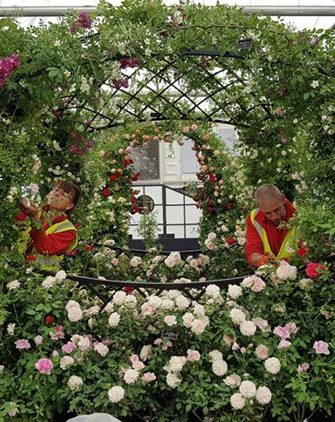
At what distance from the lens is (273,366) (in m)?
3.10

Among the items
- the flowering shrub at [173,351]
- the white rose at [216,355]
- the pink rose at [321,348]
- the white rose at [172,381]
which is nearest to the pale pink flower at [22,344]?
the flowering shrub at [173,351]

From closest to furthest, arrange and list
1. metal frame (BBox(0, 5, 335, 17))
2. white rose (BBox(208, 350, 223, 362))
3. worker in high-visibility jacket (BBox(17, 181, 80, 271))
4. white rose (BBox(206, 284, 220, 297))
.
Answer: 1. white rose (BBox(208, 350, 223, 362))
2. white rose (BBox(206, 284, 220, 297))
3. worker in high-visibility jacket (BBox(17, 181, 80, 271))
4. metal frame (BBox(0, 5, 335, 17))

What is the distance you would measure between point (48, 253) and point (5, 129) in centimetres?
92

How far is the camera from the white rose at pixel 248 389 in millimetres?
3011

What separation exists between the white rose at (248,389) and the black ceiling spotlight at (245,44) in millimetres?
1731

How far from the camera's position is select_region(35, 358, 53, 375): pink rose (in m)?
3.18

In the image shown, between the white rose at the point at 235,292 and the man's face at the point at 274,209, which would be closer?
the white rose at the point at 235,292

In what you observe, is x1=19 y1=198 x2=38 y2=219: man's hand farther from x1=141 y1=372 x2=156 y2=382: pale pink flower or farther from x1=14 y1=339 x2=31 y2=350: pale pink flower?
x1=141 y1=372 x2=156 y2=382: pale pink flower

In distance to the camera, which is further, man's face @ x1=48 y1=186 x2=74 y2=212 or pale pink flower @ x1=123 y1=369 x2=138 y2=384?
man's face @ x1=48 y1=186 x2=74 y2=212

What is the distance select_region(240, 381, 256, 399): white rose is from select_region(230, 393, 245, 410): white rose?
2cm

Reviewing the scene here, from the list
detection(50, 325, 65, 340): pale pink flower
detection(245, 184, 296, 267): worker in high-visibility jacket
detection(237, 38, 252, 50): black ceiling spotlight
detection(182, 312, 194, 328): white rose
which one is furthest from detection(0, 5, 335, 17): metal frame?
detection(182, 312, 194, 328): white rose

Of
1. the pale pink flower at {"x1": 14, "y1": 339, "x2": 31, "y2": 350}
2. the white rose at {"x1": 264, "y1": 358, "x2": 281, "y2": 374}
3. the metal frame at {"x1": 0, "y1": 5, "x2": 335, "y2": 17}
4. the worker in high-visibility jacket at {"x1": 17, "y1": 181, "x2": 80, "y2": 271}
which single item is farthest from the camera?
the metal frame at {"x1": 0, "y1": 5, "x2": 335, "y2": 17}

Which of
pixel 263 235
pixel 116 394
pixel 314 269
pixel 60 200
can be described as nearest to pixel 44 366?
pixel 116 394

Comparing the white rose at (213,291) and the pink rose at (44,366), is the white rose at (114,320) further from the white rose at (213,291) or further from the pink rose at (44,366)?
the white rose at (213,291)
